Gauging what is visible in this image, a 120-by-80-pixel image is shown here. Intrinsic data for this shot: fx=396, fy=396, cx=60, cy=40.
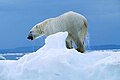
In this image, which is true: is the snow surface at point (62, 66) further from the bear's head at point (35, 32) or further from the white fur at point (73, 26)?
the bear's head at point (35, 32)

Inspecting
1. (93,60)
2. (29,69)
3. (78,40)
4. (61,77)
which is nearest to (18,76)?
(29,69)

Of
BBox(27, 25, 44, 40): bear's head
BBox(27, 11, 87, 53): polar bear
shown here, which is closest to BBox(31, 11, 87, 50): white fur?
BBox(27, 11, 87, 53): polar bear

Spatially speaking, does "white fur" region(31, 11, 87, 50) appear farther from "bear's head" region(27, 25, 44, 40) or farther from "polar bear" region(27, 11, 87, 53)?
"bear's head" region(27, 25, 44, 40)

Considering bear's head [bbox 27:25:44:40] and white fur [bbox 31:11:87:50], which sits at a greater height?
white fur [bbox 31:11:87:50]

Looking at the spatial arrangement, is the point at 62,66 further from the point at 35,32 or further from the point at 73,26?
the point at 35,32

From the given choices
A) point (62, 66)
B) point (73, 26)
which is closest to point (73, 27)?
point (73, 26)

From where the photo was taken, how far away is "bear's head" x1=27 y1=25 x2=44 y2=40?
539 inches

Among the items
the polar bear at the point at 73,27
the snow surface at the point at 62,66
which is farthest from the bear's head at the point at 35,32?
the snow surface at the point at 62,66

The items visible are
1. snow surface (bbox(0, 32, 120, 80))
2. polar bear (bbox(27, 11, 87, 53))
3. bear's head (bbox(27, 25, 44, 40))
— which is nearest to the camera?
snow surface (bbox(0, 32, 120, 80))

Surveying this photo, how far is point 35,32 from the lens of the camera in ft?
46.6

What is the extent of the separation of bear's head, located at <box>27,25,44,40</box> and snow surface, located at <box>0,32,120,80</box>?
659cm

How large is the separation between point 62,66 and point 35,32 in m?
7.80

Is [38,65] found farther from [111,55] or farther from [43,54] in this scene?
[111,55]

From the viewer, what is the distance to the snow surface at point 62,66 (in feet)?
20.7
